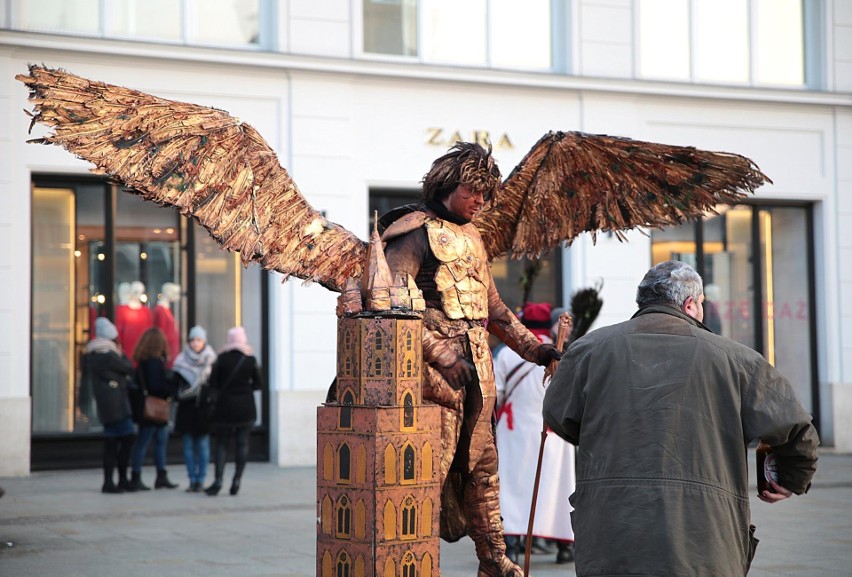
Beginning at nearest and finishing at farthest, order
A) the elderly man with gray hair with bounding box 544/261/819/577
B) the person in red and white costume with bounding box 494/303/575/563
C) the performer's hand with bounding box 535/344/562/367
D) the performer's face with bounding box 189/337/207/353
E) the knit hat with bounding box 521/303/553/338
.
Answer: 1. the elderly man with gray hair with bounding box 544/261/819/577
2. the performer's hand with bounding box 535/344/562/367
3. the person in red and white costume with bounding box 494/303/575/563
4. the knit hat with bounding box 521/303/553/338
5. the performer's face with bounding box 189/337/207/353

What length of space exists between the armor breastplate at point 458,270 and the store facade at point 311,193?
323 inches

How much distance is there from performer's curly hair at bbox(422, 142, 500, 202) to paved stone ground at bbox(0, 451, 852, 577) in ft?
10.4

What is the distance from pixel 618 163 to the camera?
251 inches

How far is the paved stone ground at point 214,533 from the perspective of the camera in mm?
8203

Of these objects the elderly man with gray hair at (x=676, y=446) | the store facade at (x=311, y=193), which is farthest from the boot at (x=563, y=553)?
the store facade at (x=311, y=193)

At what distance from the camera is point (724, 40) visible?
703 inches

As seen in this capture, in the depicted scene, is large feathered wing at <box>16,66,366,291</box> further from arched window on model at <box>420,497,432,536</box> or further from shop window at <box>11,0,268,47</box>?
shop window at <box>11,0,268,47</box>

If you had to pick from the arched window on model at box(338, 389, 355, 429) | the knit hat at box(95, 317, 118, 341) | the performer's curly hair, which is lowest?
the arched window on model at box(338, 389, 355, 429)

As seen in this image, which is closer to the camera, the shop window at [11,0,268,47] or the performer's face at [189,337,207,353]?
the performer's face at [189,337,207,353]

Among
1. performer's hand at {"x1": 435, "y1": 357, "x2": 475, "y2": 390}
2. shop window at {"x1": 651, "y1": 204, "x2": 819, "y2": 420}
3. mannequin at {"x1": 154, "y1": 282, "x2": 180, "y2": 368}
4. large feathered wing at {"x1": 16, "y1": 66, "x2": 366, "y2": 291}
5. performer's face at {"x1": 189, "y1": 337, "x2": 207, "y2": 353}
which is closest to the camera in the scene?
large feathered wing at {"x1": 16, "y1": 66, "x2": 366, "y2": 291}

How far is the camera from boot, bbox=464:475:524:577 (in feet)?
19.1

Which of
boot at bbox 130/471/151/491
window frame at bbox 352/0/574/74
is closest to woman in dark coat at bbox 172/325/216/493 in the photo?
boot at bbox 130/471/151/491

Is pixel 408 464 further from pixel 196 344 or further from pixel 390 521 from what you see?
pixel 196 344

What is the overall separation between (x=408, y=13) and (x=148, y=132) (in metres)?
11.5
